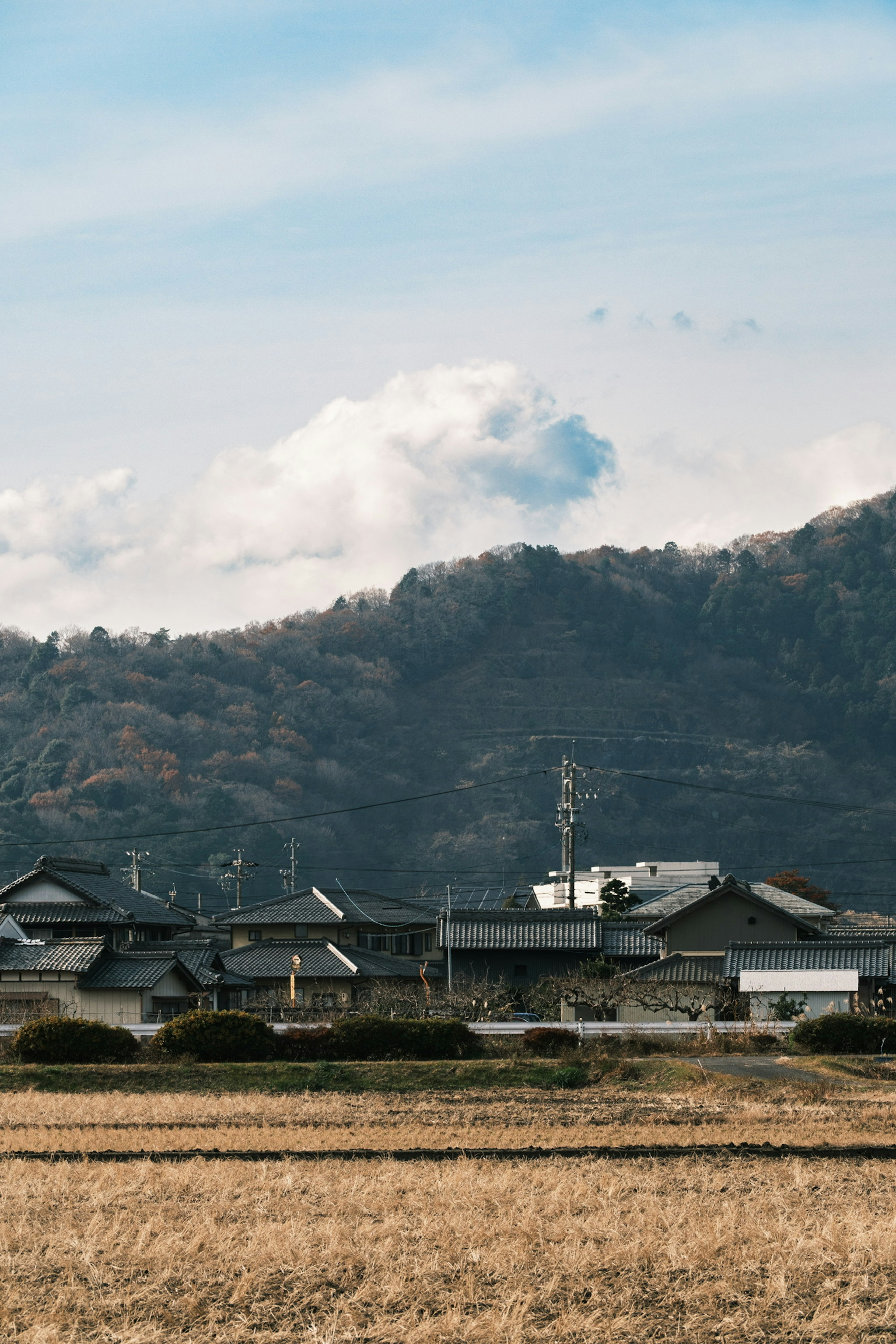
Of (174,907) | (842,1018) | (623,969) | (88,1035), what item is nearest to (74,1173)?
(88,1035)

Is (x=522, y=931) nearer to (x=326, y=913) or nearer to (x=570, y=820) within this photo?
(x=570, y=820)

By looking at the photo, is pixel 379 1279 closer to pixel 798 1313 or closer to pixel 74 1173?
pixel 798 1313

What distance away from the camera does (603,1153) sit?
1809cm

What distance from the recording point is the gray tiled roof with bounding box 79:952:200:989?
46125 millimetres

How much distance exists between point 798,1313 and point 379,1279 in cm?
343

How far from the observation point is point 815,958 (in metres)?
44.8

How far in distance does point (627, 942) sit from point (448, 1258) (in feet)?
146

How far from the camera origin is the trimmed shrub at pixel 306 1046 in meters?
31.6

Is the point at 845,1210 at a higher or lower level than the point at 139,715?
lower

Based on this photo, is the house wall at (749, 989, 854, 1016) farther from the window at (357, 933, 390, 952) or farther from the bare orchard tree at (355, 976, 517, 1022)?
the window at (357, 933, 390, 952)

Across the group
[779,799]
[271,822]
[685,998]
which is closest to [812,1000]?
[685,998]

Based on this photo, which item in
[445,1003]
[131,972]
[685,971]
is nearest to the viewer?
[445,1003]

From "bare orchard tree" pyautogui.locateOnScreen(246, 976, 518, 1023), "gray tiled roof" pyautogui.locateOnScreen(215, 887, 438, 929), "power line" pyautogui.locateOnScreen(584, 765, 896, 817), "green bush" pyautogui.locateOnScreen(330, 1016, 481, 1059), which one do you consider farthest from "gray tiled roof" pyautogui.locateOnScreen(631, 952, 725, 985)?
"power line" pyautogui.locateOnScreen(584, 765, 896, 817)

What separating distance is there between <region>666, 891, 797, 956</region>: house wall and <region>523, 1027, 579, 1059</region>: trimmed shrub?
63.5 feet
